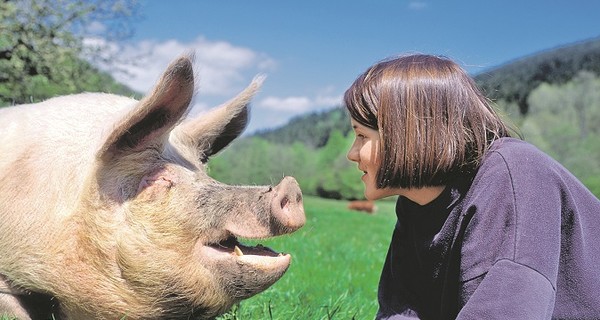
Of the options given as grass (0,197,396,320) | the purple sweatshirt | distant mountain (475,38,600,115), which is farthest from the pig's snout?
distant mountain (475,38,600,115)

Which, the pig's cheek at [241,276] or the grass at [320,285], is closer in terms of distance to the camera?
the pig's cheek at [241,276]

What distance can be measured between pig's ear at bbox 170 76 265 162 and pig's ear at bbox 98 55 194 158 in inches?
24.1

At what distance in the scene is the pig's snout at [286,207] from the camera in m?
2.82

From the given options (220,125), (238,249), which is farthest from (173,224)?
(220,125)

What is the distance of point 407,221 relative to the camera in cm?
339

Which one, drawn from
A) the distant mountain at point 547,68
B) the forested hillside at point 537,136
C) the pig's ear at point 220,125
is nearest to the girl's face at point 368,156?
the pig's ear at point 220,125

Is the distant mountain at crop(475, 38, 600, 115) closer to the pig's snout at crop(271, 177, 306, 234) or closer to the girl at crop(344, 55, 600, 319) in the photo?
the girl at crop(344, 55, 600, 319)

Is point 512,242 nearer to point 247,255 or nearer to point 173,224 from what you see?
point 247,255

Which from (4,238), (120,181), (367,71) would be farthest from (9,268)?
(367,71)

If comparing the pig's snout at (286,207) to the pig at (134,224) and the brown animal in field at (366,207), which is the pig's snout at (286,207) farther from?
the brown animal in field at (366,207)

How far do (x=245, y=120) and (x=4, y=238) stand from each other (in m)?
1.47

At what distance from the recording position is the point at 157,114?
9.75 ft

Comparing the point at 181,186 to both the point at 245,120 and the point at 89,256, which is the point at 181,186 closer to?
the point at 89,256

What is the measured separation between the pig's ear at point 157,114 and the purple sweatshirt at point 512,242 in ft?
3.90
